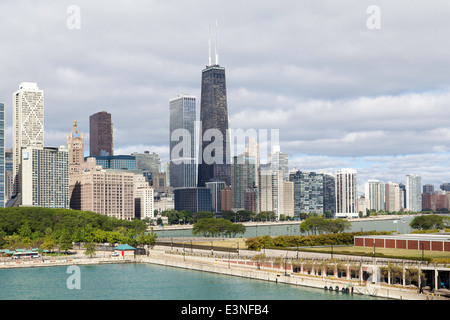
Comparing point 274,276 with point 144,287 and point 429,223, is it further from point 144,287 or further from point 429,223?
point 429,223

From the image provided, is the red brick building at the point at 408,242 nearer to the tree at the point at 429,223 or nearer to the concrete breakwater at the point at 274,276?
the concrete breakwater at the point at 274,276

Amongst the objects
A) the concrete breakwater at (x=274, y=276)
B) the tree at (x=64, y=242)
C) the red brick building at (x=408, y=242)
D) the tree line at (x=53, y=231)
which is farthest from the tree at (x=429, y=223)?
the tree at (x=64, y=242)

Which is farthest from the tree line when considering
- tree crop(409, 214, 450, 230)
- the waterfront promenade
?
tree crop(409, 214, 450, 230)

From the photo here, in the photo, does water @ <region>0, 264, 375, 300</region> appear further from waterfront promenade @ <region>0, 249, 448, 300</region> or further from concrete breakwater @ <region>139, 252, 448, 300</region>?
waterfront promenade @ <region>0, 249, 448, 300</region>

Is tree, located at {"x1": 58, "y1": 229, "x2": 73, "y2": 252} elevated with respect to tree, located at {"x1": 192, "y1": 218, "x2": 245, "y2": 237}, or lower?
elevated

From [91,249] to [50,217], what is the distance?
54.3 meters

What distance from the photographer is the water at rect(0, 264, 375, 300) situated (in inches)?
2825

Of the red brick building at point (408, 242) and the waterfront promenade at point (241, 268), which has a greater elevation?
the red brick building at point (408, 242)

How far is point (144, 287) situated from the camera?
261 feet

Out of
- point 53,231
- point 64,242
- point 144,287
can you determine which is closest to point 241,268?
point 144,287

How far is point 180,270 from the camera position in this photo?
3846 inches

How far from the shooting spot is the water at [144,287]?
71.8 meters
